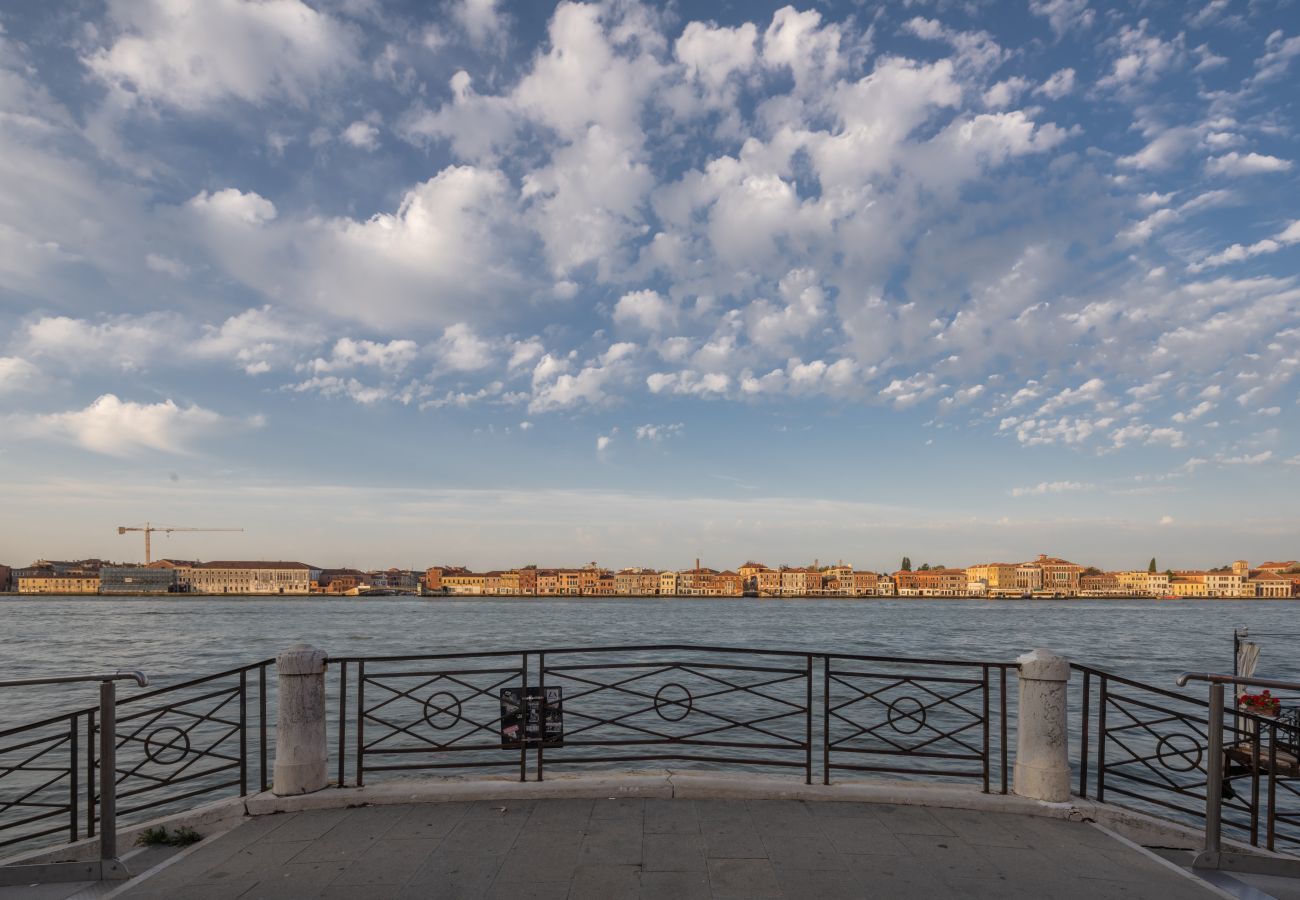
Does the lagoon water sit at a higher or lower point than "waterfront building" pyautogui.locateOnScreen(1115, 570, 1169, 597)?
higher

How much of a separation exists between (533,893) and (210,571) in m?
195

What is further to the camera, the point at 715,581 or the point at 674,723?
the point at 715,581

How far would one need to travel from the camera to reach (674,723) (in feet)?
58.3

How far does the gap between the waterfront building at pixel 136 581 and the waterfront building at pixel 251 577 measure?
5.13 m

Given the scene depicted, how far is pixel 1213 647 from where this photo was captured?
54.1 m

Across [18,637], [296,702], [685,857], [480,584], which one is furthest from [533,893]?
[480,584]

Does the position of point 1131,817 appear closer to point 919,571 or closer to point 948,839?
point 948,839

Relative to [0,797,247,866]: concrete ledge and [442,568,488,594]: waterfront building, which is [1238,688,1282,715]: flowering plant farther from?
[442,568,488,594]: waterfront building

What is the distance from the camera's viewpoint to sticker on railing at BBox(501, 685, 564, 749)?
6371mm

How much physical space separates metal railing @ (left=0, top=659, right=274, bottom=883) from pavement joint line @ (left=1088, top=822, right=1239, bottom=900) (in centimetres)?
572

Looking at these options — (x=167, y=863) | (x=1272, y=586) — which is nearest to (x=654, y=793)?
(x=167, y=863)

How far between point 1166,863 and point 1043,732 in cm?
115

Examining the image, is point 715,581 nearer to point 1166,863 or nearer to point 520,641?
point 520,641

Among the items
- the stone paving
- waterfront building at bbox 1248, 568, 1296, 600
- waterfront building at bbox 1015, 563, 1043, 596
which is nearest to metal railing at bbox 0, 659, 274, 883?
the stone paving
